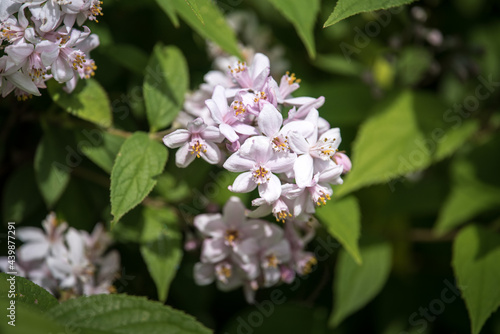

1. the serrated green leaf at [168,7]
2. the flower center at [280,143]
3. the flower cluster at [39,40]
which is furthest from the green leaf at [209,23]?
the flower center at [280,143]

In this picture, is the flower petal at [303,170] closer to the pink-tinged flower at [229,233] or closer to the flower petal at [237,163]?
the flower petal at [237,163]

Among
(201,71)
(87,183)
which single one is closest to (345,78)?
(201,71)

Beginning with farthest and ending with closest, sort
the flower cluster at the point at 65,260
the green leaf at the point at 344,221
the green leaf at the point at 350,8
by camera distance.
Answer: the flower cluster at the point at 65,260 < the green leaf at the point at 344,221 < the green leaf at the point at 350,8

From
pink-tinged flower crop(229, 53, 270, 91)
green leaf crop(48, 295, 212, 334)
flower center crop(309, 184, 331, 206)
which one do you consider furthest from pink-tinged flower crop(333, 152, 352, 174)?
green leaf crop(48, 295, 212, 334)

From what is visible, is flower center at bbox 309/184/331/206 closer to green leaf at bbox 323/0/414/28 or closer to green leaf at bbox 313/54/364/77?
green leaf at bbox 323/0/414/28

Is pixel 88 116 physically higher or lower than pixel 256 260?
higher

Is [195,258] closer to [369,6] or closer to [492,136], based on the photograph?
[369,6]
